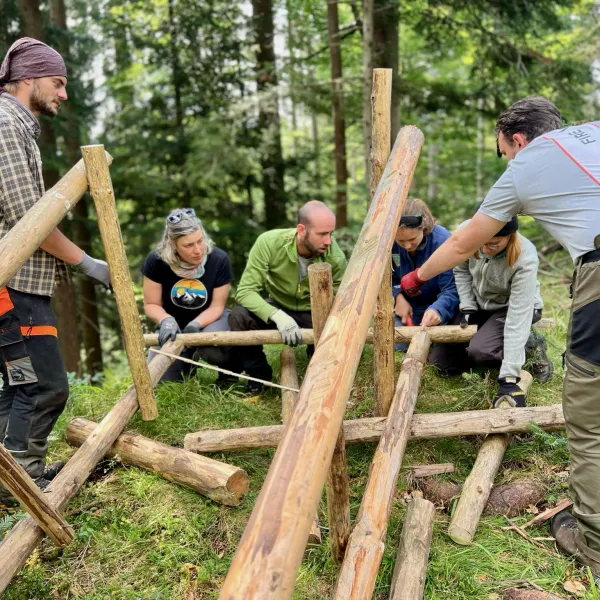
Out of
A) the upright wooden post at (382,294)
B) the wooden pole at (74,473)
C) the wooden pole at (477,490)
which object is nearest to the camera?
the wooden pole at (74,473)

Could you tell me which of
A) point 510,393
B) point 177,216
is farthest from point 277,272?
point 510,393

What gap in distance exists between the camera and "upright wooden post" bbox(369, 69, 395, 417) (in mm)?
3156

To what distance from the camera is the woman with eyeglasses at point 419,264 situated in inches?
170

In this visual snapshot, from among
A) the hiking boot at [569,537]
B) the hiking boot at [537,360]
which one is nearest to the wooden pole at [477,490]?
the hiking boot at [569,537]

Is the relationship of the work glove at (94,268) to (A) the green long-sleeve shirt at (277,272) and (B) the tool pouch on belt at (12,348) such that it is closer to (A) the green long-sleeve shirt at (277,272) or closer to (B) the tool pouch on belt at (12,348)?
(B) the tool pouch on belt at (12,348)

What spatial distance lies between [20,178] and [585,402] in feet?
9.80

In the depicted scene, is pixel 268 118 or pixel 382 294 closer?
pixel 382 294

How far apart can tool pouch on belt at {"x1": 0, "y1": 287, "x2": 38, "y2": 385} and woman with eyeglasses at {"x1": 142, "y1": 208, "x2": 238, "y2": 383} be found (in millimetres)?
1433

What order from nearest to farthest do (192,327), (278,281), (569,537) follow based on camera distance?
1. (569,537)
2. (192,327)
3. (278,281)

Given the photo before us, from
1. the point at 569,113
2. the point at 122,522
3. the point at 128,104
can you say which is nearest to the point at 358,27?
the point at 569,113

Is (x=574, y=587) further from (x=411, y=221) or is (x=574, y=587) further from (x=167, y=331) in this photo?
(x=167, y=331)

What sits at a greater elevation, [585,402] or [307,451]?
[307,451]

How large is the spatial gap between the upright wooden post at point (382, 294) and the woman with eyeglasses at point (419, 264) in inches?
38.6

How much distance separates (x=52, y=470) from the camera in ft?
11.9
